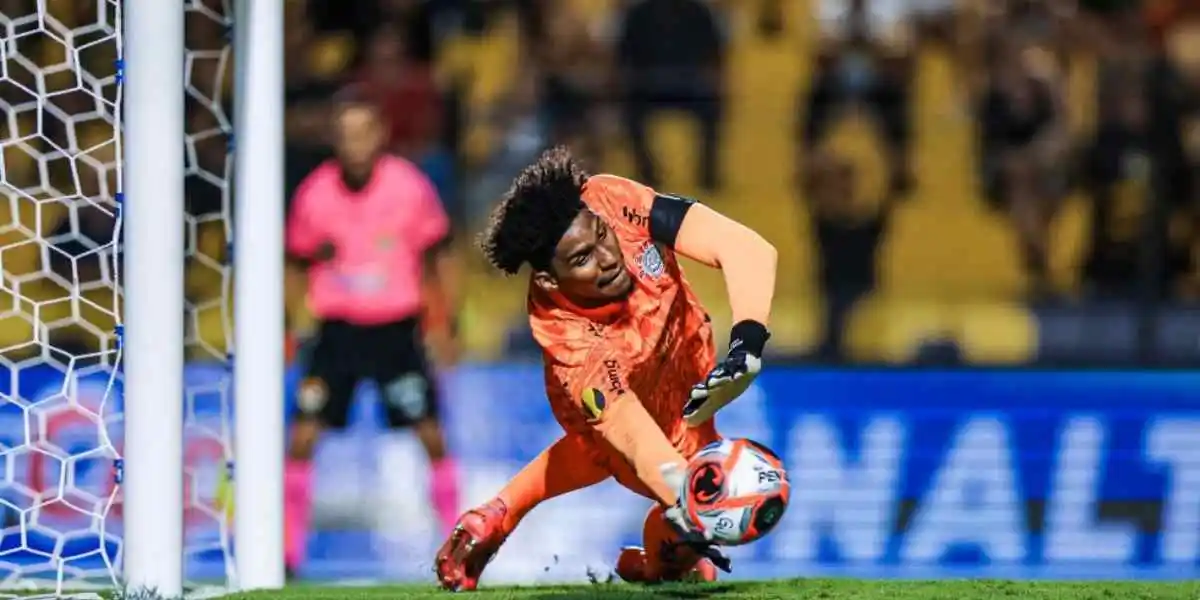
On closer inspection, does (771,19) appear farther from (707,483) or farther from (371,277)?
(707,483)

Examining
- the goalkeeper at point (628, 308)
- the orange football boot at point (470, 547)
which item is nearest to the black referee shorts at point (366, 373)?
the orange football boot at point (470, 547)

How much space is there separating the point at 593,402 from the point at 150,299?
136 centimetres

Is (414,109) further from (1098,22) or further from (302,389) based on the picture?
(1098,22)

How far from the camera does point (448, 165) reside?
32.4 feet

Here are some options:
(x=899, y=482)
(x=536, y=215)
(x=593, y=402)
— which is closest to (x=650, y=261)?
(x=536, y=215)

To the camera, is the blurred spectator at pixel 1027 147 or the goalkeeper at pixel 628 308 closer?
the goalkeeper at pixel 628 308

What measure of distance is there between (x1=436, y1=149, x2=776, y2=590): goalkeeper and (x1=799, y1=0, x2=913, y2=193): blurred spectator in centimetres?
424

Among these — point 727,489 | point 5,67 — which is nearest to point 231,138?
Result: point 5,67

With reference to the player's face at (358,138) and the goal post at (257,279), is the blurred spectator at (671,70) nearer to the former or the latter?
the player's face at (358,138)

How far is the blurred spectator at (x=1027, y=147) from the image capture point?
10.2 metres

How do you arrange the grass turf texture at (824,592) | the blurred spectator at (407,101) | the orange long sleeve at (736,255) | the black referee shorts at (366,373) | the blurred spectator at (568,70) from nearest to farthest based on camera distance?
the orange long sleeve at (736,255) → the grass turf texture at (824,592) → the black referee shorts at (366,373) → the blurred spectator at (407,101) → the blurred spectator at (568,70)

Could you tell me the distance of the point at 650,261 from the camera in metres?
5.86

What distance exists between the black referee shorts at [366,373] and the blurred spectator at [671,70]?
5.34ft

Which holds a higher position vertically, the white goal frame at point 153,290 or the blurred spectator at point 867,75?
the blurred spectator at point 867,75
